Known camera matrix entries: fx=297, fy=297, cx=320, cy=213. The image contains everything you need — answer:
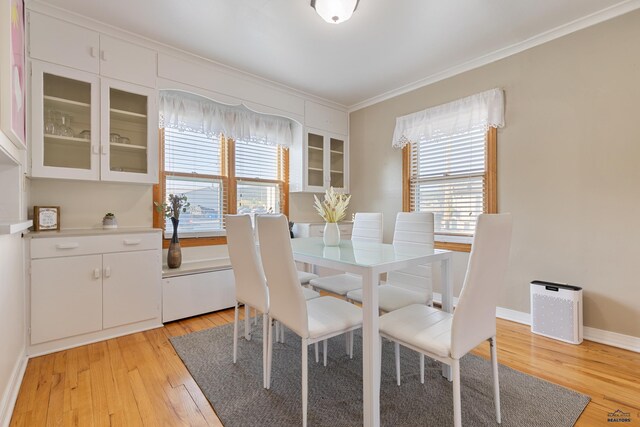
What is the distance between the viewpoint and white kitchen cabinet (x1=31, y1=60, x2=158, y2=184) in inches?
90.0

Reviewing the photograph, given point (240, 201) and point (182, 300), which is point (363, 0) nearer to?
point (240, 201)

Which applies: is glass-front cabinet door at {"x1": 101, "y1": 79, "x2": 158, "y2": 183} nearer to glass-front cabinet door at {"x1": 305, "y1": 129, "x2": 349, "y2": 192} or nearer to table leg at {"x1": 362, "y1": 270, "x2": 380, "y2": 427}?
glass-front cabinet door at {"x1": 305, "y1": 129, "x2": 349, "y2": 192}

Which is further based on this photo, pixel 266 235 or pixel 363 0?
pixel 363 0

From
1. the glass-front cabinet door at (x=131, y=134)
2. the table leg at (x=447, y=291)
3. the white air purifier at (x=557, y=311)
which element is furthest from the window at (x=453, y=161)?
the glass-front cabinet door at (x=131, y=134)

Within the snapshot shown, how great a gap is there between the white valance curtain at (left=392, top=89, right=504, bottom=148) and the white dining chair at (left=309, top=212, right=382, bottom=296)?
140 cm

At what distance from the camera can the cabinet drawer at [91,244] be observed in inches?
85.3

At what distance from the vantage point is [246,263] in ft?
6.18

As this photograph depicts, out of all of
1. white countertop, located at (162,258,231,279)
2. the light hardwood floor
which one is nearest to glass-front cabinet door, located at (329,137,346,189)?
white countertop, located at (162,258,231,279)

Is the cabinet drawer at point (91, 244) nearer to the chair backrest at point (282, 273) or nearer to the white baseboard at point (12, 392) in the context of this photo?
the white baseboard at point (12, 392)

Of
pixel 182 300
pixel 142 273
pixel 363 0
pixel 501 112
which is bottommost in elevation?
pixel 182 300

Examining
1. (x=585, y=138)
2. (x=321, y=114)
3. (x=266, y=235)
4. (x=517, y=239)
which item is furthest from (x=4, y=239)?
(x=585, y=138)

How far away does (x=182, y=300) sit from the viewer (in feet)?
9.28

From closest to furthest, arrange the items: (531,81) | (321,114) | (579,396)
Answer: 1. (579,396)
2. (531,81)
3. (321,114)

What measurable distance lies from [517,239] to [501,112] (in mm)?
1245
